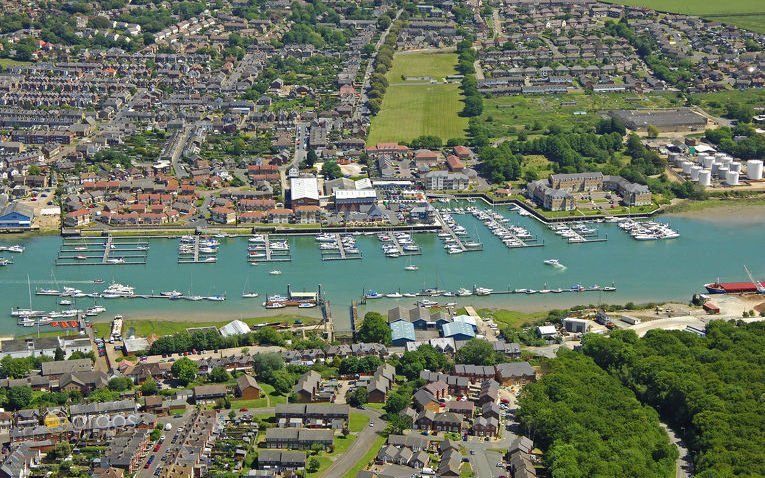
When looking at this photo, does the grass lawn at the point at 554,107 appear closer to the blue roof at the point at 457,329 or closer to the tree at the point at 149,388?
the blue roof at the point at 457,329

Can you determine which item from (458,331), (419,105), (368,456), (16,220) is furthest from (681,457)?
(419,105)

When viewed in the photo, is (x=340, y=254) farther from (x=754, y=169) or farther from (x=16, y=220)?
(x=754, y=169)

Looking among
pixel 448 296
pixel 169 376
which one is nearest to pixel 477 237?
pixel 448 296

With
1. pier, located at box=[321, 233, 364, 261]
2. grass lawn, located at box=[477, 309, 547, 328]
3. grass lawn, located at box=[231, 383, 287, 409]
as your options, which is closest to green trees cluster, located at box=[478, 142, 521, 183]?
pier, located at box=[321, 233, 364, 261]

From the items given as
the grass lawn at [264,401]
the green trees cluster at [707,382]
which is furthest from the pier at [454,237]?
the grass lawn at [264,401]

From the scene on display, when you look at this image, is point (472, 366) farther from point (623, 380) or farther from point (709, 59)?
point (709, 59)

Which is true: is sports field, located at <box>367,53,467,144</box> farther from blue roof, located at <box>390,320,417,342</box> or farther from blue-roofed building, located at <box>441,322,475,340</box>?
blue-roofed building, located at <box>441,322,475,340</box>
